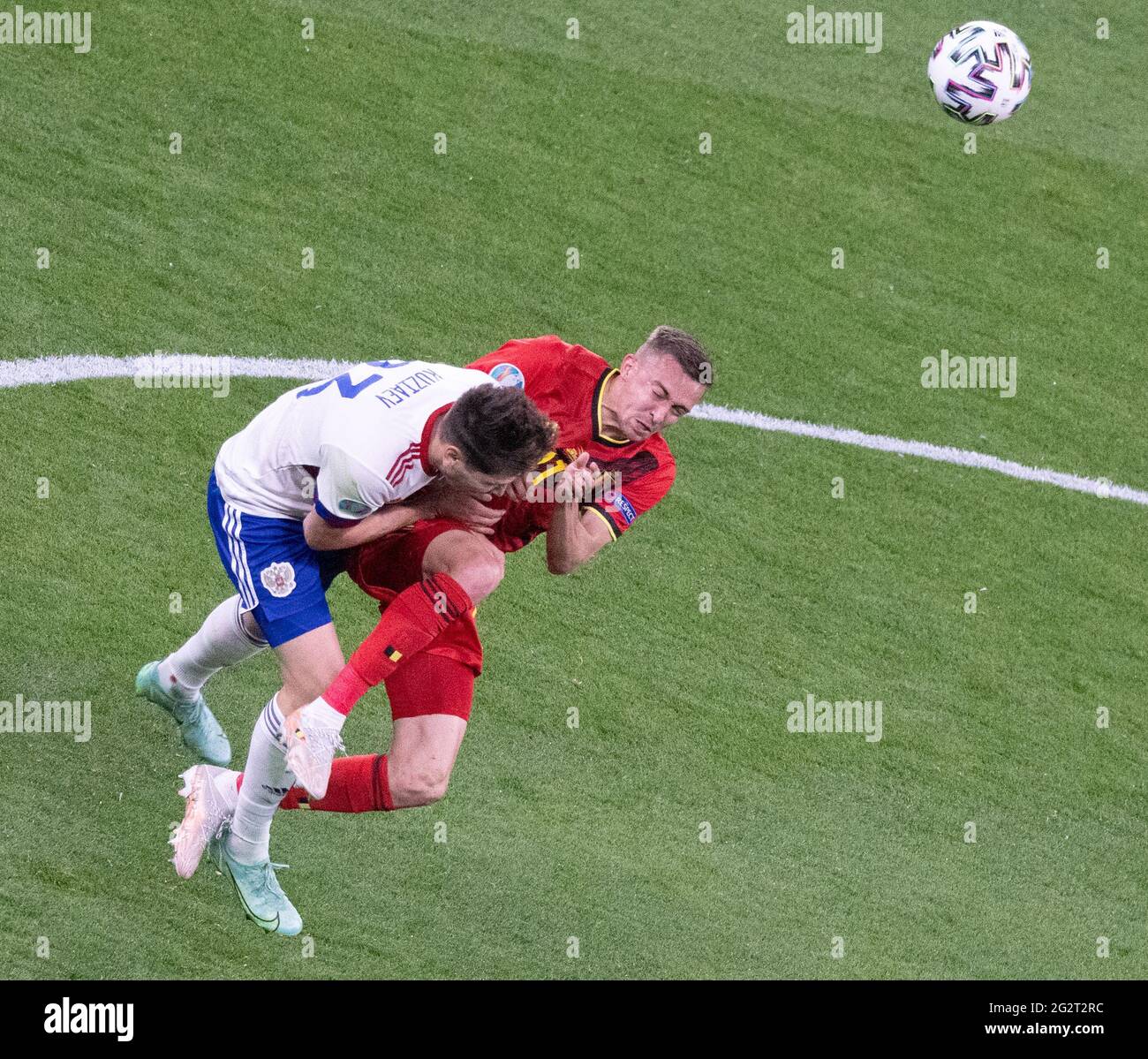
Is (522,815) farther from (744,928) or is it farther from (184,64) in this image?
(184,64)

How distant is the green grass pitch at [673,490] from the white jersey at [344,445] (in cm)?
145

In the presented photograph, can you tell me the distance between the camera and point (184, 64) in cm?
1155

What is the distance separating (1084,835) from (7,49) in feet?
28.2

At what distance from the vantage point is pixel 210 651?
673 cm

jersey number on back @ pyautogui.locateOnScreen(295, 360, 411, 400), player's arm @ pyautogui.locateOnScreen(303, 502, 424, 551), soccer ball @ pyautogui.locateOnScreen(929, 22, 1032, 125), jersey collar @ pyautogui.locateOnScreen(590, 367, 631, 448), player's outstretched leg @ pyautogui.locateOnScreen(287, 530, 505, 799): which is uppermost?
soccer ball @ pyautogui.locateOnScreen(929, 22, 1032, 125)

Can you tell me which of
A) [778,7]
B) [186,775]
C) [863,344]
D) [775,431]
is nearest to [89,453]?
[186,775]

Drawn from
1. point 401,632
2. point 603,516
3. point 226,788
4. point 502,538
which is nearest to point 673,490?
point 603,516

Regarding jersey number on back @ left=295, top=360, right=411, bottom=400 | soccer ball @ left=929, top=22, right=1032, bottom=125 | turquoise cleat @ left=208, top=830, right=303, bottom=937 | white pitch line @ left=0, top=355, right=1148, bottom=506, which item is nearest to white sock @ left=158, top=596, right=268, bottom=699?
turquoise cleat @ left=208, top=830, right=303, bottom=937

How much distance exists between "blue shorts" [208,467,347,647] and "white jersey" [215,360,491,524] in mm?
57

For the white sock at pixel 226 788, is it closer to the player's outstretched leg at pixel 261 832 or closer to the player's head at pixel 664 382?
the player's outstretched leg at pixel 261 832

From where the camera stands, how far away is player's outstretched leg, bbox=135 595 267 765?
669cm

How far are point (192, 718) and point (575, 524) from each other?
1868 millimetres

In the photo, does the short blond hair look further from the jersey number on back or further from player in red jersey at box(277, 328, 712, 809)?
the jersey number on back

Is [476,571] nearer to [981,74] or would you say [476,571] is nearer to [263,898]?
[263,898]
